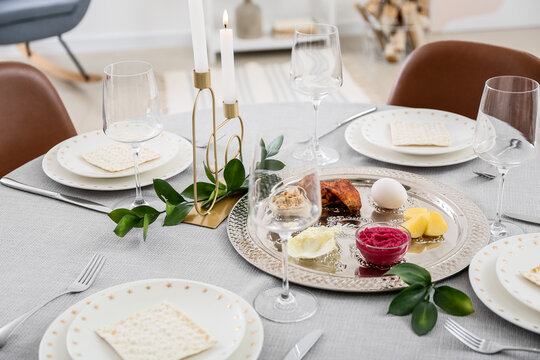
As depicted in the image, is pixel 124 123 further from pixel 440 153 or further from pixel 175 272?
pixel 440 153

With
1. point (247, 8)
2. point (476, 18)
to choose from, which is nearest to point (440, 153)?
point (247, 8)

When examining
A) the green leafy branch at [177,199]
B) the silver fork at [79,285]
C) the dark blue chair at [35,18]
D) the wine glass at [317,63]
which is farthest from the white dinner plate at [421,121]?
the dark blue chair at [35,18]

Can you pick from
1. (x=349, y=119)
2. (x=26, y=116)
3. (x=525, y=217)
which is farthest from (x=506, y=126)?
(x=26, y=116)

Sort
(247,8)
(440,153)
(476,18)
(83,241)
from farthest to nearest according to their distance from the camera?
1. (476,18)
2. (247,8)
3. (440,153)
4. (83,241)

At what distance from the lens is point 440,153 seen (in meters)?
1.46

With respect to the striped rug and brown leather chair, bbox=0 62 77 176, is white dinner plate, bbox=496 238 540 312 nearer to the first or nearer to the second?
brown leather chair, bbox=0 62 77 176

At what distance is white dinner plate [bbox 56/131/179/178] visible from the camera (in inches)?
56.1

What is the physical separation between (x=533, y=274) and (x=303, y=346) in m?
0.38

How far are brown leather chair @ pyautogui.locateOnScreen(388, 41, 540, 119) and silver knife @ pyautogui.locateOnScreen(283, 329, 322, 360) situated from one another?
3.84 feet

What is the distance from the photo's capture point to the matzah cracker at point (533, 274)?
3.26ft

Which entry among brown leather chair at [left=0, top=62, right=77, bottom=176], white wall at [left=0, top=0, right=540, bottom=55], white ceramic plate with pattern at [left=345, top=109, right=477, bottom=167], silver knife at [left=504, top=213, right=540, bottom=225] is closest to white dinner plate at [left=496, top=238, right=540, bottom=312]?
silver knife at [left=504, top=213, right=540, bottom=225]

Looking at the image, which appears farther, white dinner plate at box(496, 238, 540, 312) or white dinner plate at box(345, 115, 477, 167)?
white dinner plate at box(345, 115, 477, 167)

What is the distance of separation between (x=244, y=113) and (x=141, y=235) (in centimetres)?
59

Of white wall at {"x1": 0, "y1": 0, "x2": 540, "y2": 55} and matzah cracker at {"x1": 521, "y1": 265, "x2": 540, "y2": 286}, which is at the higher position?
matzah cracker at {"x1": 521, "y1": 265, "x2": 540, "y2": 286}
